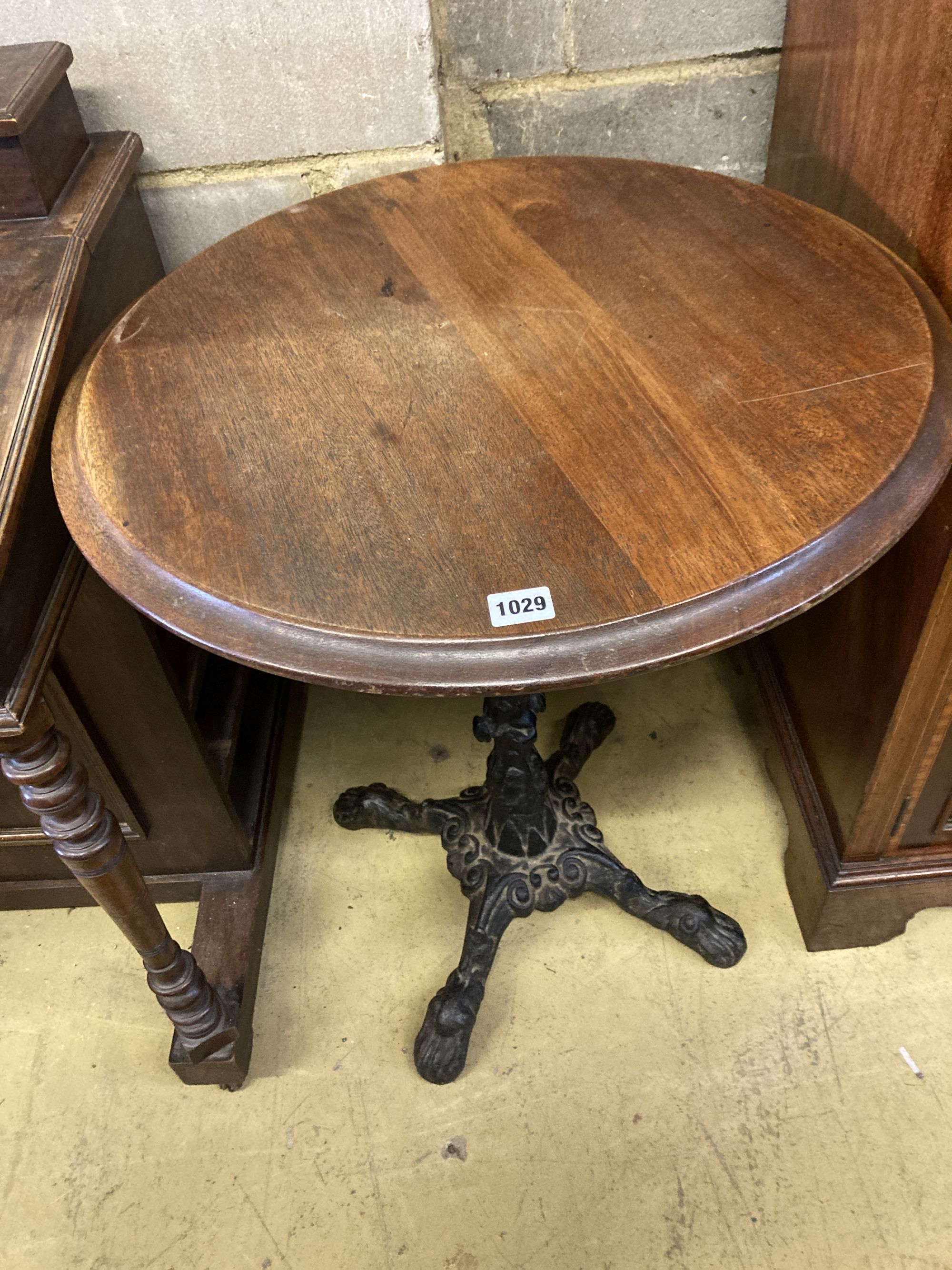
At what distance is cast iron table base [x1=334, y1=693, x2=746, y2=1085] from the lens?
51.9 inches

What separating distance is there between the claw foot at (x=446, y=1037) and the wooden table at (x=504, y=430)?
45cm

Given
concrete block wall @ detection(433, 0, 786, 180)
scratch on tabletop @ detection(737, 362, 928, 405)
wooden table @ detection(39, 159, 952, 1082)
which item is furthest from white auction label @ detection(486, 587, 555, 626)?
concrete block wall @ detection(433, 0, 786, 180)

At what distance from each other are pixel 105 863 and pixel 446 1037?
56 cm

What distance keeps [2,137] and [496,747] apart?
3.13 ft

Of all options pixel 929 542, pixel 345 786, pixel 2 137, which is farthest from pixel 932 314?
pixel 345 786

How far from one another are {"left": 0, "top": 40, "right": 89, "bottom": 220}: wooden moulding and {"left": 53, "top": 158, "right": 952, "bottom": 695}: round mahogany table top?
0.22m

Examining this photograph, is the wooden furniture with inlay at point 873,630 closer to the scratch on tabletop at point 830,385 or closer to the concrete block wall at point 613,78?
the concrete block wall at point 613,78

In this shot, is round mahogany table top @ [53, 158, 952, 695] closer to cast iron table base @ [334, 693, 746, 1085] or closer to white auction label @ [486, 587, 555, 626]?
white auction label @ [486, 587, 555, 626]

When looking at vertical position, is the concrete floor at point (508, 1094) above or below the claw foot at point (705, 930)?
below

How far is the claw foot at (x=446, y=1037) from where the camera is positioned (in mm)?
1295

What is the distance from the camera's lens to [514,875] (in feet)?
4.68

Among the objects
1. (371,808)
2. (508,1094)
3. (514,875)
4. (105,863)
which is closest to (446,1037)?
(508,1094)

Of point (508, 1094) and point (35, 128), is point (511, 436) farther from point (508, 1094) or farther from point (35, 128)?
point (508, 1094)

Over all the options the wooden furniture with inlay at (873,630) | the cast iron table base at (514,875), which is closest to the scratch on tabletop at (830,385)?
the wooden furniture with inlay at (873,630)
